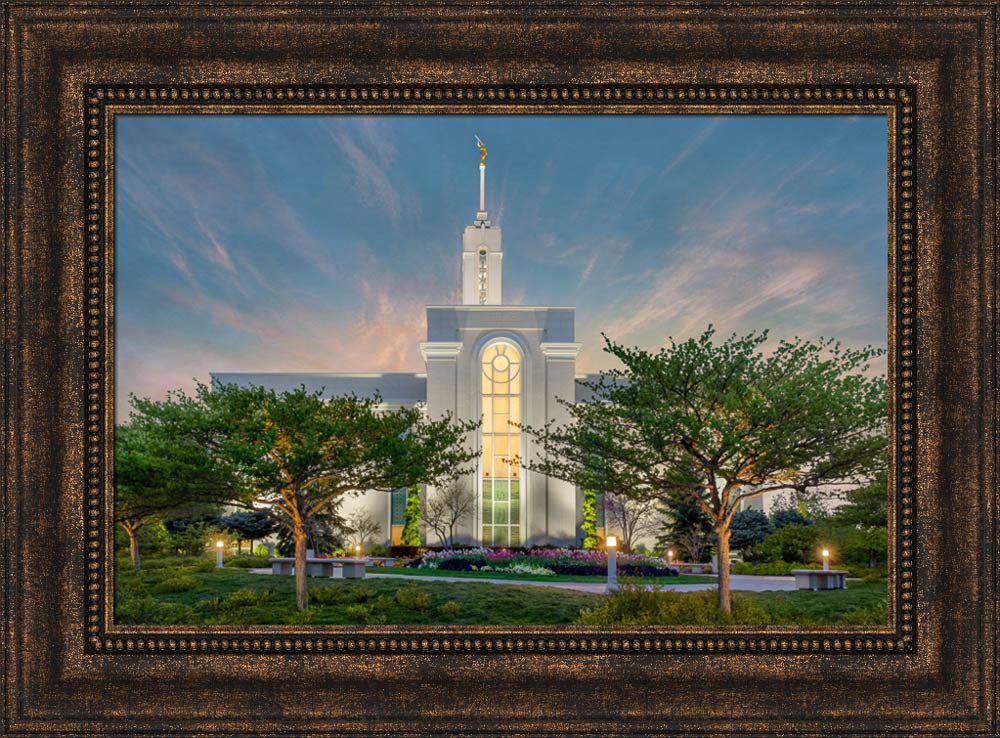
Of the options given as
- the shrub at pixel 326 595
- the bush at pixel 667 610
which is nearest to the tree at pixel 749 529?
the bush at pixel 667 610

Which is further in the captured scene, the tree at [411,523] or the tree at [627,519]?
the tree at [411,523]

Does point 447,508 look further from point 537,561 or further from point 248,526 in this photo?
point 248,526

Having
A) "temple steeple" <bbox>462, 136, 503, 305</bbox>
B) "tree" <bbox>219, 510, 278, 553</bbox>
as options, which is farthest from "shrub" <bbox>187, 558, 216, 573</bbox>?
"temple steeple" <bbox>462, 136, 503, 305</bbox>

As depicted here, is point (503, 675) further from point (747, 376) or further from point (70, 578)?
point (747, 376)

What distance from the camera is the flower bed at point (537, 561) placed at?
19969 mm

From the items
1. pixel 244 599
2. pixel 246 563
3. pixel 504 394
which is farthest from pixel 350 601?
pixel 504 394

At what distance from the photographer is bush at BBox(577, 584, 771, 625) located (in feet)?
21.3

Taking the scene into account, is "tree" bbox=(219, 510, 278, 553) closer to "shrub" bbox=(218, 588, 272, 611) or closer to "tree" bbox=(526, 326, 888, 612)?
"shrub" bbox=(218, 588, 272, 611)

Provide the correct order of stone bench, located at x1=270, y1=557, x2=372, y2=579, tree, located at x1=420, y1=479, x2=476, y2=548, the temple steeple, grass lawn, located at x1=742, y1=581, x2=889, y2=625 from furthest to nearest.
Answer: the temple steeple, tree, located at x1=420, y1=479, x2=476, y2=548, stone bench, located at x1=270, y1=557, x2=372, y2=579, grass lawn, located at x1=742, y1=581, x2=889, y2=625

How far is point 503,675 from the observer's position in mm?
4414

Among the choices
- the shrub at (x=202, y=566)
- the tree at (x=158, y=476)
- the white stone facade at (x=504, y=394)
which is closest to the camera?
the tree at (x=158, y=476)

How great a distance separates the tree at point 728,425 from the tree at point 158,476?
603 centimetres

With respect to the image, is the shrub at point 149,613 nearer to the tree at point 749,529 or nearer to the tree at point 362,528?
the tree at point 749,529

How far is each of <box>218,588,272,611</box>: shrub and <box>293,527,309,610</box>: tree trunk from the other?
0.45m
